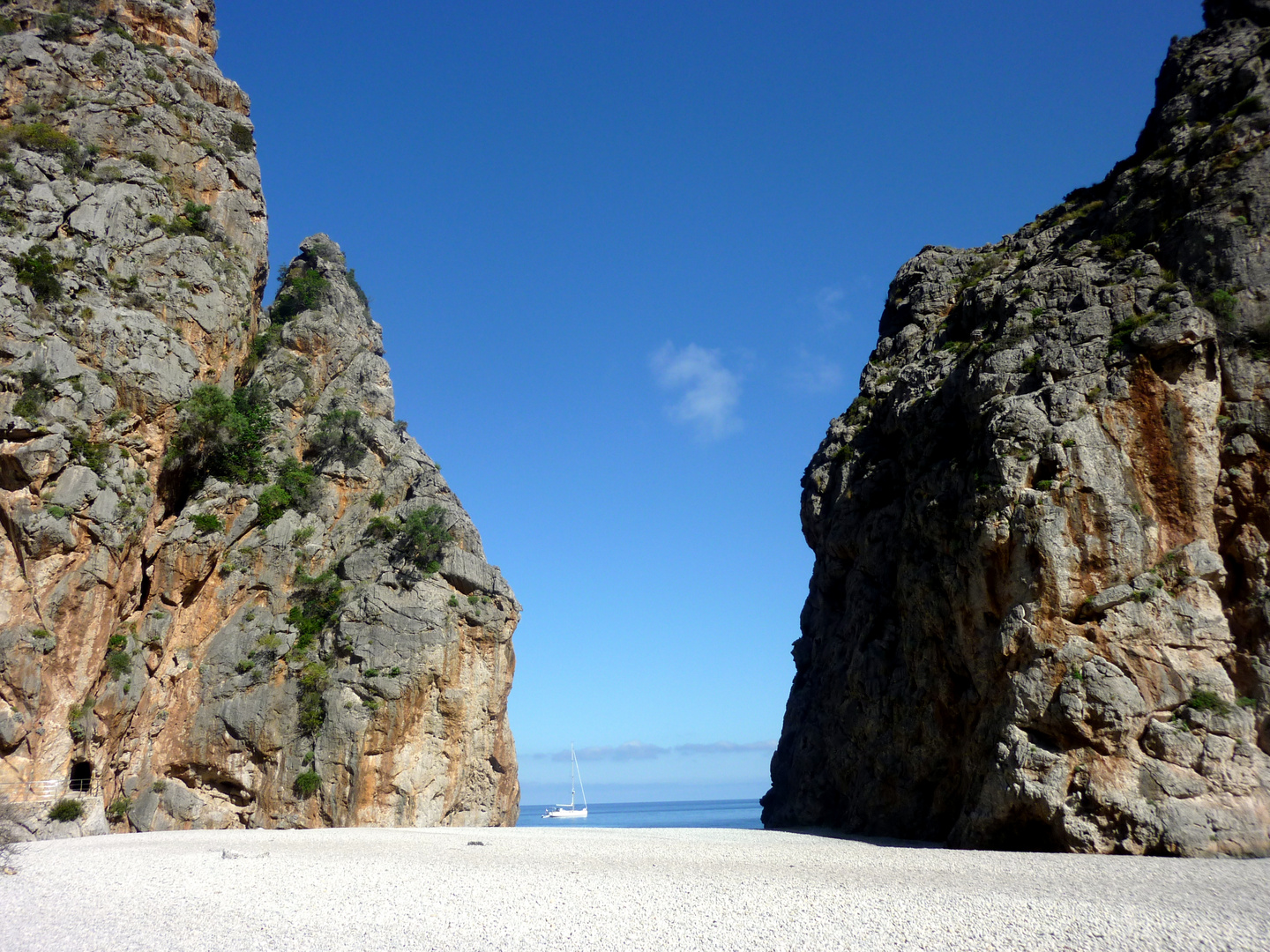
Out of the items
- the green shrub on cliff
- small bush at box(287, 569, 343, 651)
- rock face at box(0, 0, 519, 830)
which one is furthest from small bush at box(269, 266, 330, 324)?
small bush at box(287, 569, 343, 651)

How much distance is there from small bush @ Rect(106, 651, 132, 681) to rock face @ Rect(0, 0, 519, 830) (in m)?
0.20

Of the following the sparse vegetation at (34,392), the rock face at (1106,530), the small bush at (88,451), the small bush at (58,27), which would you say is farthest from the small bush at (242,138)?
the rock face at (1106,530)

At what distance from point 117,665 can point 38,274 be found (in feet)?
57.1

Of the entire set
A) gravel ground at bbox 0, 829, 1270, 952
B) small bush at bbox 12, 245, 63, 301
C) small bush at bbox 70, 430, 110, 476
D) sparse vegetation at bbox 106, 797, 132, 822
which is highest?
small bush at bbox 12, 245, 63, 301

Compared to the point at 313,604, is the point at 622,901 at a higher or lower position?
lower

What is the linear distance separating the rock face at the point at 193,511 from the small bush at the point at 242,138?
0.18 meters

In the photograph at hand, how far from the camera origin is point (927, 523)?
1292 inches

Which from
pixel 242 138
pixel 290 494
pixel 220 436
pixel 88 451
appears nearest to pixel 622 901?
pixel 88 451

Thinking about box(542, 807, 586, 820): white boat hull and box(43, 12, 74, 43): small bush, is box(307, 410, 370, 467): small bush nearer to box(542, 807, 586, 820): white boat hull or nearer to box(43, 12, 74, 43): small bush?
box(43, 12, 74, 43): small bush

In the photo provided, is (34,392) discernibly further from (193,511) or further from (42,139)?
(42,139)

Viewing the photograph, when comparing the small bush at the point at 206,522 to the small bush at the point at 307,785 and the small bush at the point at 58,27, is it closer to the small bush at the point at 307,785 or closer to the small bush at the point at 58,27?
the small bush at the point at 307,785

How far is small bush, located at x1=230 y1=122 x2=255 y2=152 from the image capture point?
51.4 metres

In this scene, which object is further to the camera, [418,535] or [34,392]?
[418,535]

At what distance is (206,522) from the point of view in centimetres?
4109
